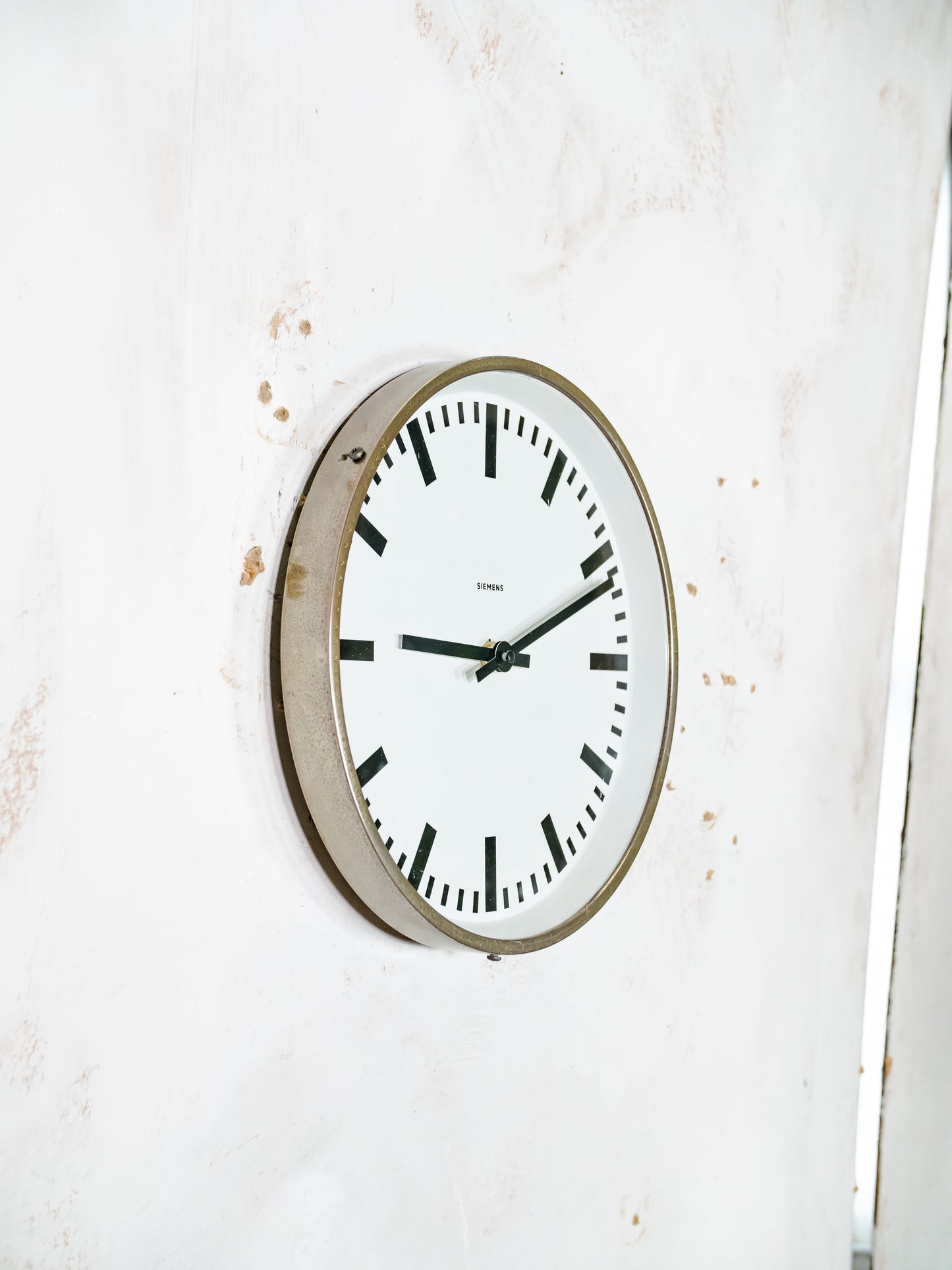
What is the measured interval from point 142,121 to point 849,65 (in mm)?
1117

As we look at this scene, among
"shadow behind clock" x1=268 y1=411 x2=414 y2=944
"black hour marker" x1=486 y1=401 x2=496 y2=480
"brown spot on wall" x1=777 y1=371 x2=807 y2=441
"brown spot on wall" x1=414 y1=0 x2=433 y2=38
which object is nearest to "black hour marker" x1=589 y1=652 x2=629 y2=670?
"black hour marker" x1=486 y1=401 x2=496 y2=480

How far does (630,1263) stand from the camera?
116 centimetres

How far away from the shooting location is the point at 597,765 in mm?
1028

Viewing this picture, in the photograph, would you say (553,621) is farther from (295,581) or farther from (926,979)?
(926,979)

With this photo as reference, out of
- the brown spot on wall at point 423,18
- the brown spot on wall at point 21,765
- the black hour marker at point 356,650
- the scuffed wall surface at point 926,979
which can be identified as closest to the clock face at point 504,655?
the black hour marker at point 356,650

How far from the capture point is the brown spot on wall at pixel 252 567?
817 mm

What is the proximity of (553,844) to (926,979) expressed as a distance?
3.09ft

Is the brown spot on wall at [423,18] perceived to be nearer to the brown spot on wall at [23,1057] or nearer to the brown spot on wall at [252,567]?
the brown spot on wall at [252,567]

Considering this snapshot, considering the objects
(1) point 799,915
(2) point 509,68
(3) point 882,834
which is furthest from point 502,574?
(3) point 882,834

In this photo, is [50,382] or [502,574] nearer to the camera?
[50,382]

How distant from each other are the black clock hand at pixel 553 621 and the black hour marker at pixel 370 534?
14 centimetres

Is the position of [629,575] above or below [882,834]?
above

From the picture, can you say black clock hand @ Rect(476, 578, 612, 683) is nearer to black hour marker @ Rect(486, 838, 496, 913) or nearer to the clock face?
the clock face

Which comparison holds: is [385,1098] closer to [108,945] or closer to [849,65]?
[108,945]
